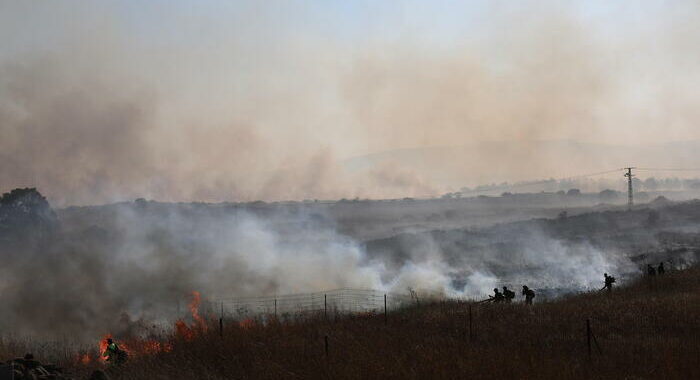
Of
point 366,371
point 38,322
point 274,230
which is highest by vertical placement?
point 274,230

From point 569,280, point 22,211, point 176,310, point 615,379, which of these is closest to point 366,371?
point 615,379

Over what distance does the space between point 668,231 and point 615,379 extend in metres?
75.4

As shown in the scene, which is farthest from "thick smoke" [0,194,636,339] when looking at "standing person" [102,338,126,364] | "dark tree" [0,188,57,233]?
"standing person" [102,338,126,364]

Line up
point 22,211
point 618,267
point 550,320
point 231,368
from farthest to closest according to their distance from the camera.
Result: point 22,211, point 618,267, point 550,320, point 231,368

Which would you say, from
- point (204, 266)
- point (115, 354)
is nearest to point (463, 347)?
point (115, 354)

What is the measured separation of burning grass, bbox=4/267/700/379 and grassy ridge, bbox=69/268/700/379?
0.04 meters

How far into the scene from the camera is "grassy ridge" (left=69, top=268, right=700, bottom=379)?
13.6 metres

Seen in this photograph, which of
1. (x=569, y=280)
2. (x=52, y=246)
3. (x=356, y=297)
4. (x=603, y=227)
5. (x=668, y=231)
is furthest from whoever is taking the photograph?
(x=603, y=227)

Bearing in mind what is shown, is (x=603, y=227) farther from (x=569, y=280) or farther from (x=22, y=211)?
(x=22, y=211)

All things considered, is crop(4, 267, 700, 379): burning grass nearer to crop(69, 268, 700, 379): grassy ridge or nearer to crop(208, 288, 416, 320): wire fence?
crop(69, 268, 700, 379): grassy ridge

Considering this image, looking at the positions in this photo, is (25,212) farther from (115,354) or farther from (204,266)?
(115,354)

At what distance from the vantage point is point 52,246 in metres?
62.2

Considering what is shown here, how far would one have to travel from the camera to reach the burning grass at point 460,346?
44.9 ft

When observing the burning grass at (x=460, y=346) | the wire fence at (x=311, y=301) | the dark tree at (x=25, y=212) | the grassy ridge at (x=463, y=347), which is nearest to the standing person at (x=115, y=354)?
the burning grass at (x=460, y=346)
